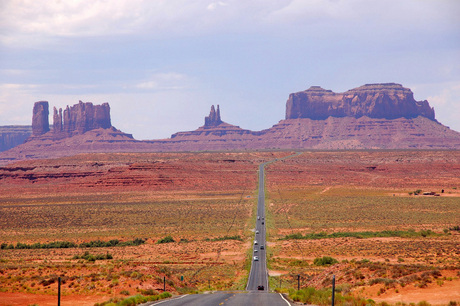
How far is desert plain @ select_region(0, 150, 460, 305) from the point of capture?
2892 centimetres

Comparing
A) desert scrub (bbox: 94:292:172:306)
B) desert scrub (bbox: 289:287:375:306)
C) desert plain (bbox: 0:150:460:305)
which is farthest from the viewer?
desert plain (bbox: 0:150:460:305)

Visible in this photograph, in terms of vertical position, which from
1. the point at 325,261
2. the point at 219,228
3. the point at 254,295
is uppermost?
the point at 254,295

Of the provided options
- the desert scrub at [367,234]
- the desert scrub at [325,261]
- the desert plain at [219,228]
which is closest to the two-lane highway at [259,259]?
the desert plain at [219,228]

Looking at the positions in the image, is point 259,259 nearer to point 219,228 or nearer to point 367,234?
point 367,234

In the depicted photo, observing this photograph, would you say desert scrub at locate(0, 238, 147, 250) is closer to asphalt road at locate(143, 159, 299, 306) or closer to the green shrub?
the green shrub

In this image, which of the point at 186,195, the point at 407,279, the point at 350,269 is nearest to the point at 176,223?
the point at 186,195

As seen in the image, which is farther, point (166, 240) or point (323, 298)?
point (166, 240)

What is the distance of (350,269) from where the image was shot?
30.5 meters

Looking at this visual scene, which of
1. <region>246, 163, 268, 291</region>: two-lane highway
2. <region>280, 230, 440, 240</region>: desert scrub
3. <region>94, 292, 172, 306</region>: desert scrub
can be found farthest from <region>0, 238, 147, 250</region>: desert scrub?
<region>94, 292, 172, 306</region>: desert scrub

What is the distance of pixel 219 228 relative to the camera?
69500mm

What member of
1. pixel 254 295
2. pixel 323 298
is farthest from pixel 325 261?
pixel 323 298

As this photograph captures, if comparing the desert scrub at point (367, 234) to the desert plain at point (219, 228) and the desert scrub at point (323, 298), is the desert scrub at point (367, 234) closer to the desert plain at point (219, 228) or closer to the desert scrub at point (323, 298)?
the desert plain at point (219, 228)

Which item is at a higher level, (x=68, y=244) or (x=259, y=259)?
(x=259, y=259)

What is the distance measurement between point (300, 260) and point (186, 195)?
223 feet
